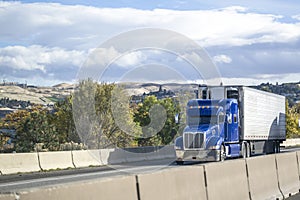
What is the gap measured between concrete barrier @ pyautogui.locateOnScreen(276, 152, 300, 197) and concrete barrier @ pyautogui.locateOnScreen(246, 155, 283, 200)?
1.67ft

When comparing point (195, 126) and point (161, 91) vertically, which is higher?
point (161, 91)

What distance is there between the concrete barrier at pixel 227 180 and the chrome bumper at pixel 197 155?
1585 cm

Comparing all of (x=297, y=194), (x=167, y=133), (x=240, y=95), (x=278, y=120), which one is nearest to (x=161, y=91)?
(x=167, y=133)

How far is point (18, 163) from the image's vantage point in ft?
89.9

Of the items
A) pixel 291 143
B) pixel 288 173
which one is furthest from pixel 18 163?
pixel 291 143

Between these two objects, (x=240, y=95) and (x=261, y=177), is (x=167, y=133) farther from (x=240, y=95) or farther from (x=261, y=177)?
(x=261, y=177)

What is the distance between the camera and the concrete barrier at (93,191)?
6.49 meters

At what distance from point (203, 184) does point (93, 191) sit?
4.12 meters

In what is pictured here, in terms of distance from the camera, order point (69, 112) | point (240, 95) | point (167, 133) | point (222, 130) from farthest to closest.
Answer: point (69, 112), point (167, 133), point (240, 95), point (222, 130)

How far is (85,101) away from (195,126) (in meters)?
15.3

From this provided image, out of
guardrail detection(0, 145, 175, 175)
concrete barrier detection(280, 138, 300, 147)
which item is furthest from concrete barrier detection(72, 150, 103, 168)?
concrete barrier detection(280, 138, 300, 147)

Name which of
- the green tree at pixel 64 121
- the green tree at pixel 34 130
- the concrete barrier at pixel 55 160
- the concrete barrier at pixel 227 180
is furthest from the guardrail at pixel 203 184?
the green tree at pixel 34 130

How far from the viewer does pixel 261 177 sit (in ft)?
48.7

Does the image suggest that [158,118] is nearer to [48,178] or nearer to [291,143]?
[48,178]
